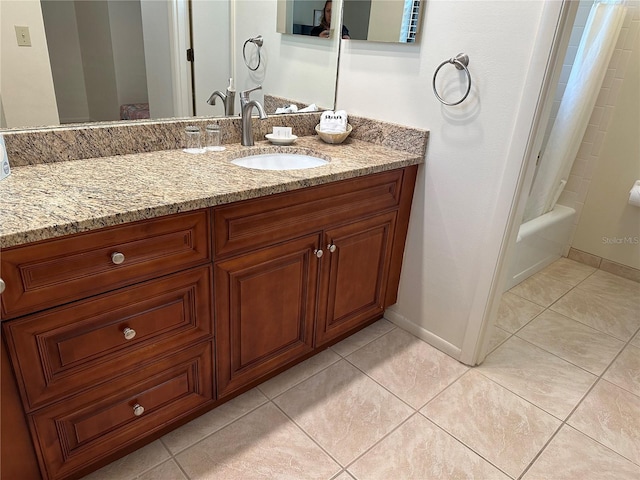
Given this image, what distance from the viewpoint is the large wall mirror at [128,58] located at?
129 centimetres

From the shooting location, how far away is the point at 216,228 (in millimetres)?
1276

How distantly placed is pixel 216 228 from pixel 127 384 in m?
0.51

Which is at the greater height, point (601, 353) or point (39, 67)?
point (39, 67)

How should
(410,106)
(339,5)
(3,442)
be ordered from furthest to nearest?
(339,5)
(410,106)
(3,442)

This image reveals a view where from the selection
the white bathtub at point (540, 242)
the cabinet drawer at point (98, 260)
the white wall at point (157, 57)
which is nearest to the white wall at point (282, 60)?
the white wall at point (157, 57)

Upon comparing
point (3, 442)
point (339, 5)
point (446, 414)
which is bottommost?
point (446, 414)

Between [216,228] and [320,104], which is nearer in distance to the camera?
[216,228]

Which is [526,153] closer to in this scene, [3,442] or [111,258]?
[111,258]

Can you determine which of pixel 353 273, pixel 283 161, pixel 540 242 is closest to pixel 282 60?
pixel 283 161

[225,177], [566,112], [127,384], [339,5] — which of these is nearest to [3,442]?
[127,384]

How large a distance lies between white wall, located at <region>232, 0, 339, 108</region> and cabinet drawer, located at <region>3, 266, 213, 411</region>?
971mm

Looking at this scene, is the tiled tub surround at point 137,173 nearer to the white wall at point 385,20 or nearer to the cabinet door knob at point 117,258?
the cabinet door knob at point 117,258

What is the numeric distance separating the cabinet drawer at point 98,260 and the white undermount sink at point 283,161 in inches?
24.1

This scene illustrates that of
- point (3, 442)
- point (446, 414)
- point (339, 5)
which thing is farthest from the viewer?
point (339, 5)
